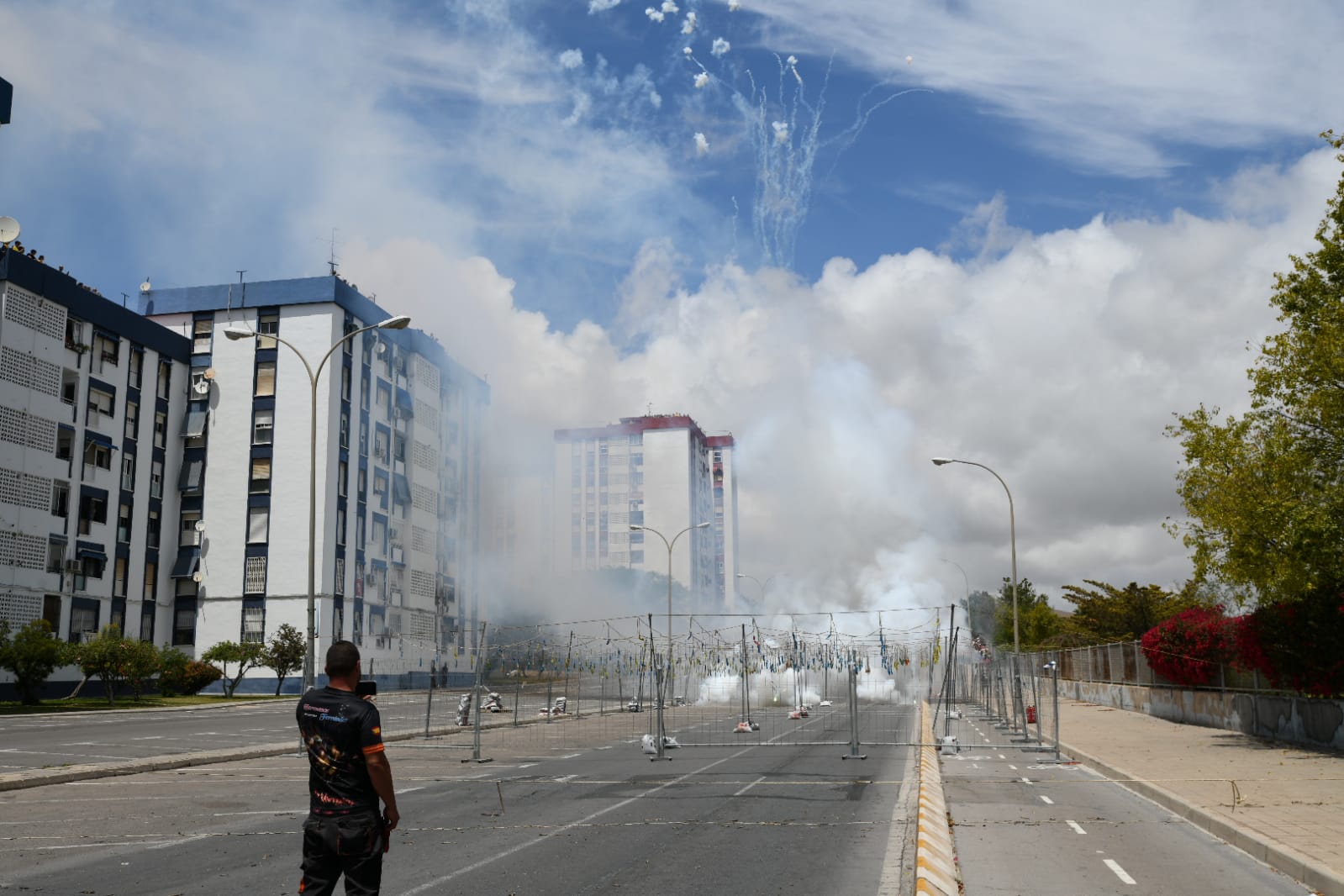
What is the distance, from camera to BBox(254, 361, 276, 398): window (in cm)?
6781

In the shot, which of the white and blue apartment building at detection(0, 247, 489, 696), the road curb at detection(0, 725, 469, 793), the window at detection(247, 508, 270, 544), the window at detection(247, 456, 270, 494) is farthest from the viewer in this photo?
the window at detection(247, 456, 270, 494)

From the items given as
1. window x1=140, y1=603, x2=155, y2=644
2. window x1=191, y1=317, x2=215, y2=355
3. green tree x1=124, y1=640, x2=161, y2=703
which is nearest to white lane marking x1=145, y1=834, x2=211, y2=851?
green tree x1=124, y1=640, x2=161, y2=703

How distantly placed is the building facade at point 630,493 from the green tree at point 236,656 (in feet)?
266

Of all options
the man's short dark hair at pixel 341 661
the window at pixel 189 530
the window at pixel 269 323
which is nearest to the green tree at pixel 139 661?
the window at pixel 189 530

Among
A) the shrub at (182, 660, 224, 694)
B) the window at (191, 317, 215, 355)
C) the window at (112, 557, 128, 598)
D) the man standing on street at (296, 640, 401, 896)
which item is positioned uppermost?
the window at (191, 317, 215, 355)

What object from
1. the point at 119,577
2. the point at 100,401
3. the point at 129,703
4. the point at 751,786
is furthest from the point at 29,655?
the point at 751,786

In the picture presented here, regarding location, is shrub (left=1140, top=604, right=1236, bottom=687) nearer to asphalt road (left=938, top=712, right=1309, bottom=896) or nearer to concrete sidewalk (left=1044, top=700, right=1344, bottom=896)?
concrete sidewalk (left=1044, top=700, right=1344, bottom=896)

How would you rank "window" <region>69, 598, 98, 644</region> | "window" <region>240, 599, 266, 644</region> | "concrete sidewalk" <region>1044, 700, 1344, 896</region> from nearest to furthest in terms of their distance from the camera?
1. "concrete sidewalk" <region>1044, 700, 1344, 896</region>
2. "window" <region>69, 598, 98, 644</region>
3. "window" <region>240, 599, 266, 644</region>

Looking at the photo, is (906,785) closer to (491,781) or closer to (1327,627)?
(491,781)

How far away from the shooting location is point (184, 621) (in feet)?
216

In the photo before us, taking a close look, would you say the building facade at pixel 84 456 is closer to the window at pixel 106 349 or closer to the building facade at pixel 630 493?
the window at pixel 106 349

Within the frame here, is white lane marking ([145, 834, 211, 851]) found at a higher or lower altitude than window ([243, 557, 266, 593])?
lower

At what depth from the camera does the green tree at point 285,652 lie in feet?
198

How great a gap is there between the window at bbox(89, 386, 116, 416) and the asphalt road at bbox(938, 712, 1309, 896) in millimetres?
52748
